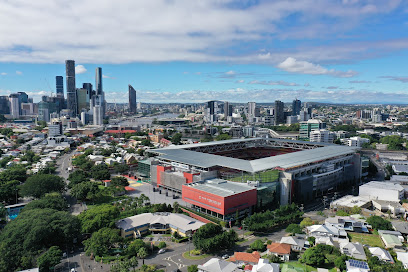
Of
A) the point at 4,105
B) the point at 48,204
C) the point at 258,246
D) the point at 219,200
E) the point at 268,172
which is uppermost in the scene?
the point at 4,105

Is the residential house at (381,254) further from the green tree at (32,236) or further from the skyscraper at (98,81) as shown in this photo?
the skyscraper at (98,81)

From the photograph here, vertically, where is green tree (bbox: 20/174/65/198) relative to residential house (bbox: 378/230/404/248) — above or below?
above

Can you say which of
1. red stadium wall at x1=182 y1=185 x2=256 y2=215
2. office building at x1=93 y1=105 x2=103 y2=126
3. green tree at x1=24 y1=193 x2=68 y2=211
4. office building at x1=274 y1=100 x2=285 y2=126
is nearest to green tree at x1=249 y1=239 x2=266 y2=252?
red stadium wall at x1=182 y1=185 x2=256 y2=215

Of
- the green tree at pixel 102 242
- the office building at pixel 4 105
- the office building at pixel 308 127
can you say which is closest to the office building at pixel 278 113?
the office building at pixel 308 127

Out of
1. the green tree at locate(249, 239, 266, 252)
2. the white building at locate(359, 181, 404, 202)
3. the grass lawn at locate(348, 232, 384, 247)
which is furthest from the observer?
the white building at locate(359, 181, 404, 202)

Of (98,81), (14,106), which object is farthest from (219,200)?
(98,81)

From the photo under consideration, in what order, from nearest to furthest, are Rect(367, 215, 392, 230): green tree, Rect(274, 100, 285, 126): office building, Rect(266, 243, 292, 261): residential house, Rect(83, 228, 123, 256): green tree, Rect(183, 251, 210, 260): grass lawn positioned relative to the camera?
Rect(266, 243, 292, 261): residential house, Rect(83, 228, 123, 256): green tree, Rect(183, 251, 210, 260): grass lawn, Rect(367, 215, 392, 230): green tree, Rect(274, 100, 285, 126): office building

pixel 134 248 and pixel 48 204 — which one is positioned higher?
pixel 48 204

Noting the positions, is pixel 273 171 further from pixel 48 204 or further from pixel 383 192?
pixel 48 204

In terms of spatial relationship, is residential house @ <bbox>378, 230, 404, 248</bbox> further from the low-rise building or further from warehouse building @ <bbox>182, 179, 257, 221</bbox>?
the low-rise building
